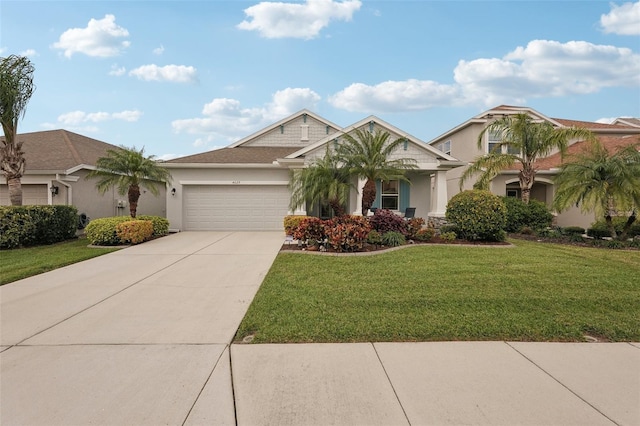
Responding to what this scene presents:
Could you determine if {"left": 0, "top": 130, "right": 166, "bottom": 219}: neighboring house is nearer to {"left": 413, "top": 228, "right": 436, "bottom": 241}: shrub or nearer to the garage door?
the garage door

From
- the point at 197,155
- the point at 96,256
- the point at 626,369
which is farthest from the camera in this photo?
the point at 197,155

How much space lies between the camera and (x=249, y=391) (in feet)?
9.75

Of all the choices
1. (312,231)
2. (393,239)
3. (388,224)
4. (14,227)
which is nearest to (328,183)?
(312,231)

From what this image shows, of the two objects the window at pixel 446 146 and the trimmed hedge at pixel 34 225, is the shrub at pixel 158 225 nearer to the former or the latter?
the trimmed hedge at pixel 34 225

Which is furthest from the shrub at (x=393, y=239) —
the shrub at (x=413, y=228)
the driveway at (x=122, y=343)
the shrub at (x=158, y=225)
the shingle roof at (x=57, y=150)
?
the shingle roof at (x=57, y=150)

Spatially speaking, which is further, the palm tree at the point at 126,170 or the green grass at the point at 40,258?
the palm tree at the point at 126,170

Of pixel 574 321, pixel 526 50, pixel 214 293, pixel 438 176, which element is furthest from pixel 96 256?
pixel 526 50

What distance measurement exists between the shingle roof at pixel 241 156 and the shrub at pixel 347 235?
24.3 ft

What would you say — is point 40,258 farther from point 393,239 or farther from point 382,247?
point 393,239

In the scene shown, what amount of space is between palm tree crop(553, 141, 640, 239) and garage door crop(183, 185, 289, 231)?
36.0 feet

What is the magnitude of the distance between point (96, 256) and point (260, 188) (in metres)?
7.69

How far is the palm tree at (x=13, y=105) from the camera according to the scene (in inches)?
445

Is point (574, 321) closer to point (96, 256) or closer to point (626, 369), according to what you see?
point (626, 369)

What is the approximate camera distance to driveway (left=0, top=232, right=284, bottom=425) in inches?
109
